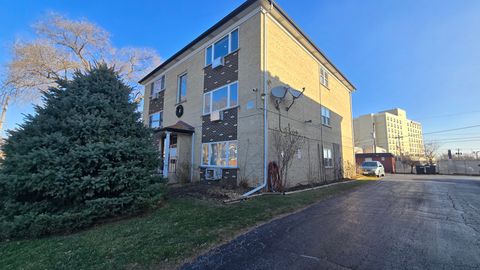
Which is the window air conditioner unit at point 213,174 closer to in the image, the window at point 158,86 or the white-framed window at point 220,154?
the white-framed window at point 220,154

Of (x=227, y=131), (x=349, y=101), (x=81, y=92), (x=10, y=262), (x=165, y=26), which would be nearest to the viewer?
(x=10, y=262)

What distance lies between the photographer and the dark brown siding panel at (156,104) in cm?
1724

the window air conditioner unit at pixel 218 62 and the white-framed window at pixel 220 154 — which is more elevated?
the window air conditioner unit at pixel 218 62

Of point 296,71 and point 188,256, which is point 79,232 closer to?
point 188,256

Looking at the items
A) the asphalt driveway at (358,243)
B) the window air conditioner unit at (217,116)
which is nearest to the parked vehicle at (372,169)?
the asphalt driveway at (358,243)

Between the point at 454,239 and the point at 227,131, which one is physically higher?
the point at 227,131

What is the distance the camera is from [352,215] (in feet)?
18.7

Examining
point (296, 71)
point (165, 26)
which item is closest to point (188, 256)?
point (296, 71)

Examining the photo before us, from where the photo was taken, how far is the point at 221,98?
38.3 feet

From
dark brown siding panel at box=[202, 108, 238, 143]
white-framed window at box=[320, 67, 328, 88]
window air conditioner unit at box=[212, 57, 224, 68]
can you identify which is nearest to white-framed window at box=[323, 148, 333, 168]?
white-framed window at box=[320, 67, 328, 88]

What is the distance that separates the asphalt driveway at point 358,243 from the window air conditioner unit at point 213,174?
5772 mm

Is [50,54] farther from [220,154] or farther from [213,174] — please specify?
[213,174]

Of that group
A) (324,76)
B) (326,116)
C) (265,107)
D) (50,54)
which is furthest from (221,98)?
(50,54)

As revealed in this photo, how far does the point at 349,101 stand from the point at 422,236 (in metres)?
18.6
